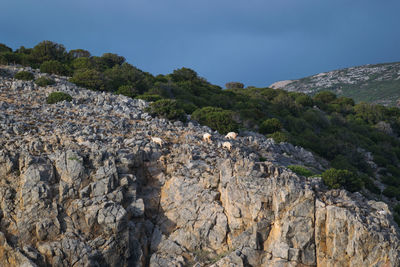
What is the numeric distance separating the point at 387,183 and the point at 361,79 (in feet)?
338

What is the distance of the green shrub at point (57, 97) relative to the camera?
2627 cm

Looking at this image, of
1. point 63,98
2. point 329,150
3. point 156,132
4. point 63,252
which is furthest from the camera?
point 329,150

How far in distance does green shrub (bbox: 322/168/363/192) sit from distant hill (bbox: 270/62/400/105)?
77.8 meters

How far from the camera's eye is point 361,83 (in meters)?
122

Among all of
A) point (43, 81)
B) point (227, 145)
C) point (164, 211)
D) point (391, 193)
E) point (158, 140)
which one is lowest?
point (391, 193)

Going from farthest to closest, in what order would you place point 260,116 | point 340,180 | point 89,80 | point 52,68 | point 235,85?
point 235,85, point 260,116, point 52,68, point 89,80, point 340,180

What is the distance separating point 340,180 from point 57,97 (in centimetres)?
2078

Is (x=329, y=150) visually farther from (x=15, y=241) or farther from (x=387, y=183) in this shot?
(x=15, y=241)

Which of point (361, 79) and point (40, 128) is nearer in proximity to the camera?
point (40, 128)

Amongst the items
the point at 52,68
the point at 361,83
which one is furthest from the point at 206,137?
the point at 361,83

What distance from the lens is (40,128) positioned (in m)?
19.1

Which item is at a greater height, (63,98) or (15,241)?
(63,98)

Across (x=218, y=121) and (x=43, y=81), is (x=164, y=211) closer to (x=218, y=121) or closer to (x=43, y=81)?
(x=218, y=121)

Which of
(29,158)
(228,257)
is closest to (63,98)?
(29,158)
